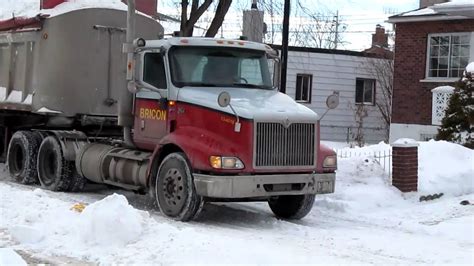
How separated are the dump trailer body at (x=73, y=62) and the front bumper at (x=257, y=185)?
14.1ft

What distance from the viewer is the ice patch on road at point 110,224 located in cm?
746

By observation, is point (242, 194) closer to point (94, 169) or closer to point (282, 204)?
point (282, 204)

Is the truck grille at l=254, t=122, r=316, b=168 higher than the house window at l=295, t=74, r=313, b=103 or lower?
lower

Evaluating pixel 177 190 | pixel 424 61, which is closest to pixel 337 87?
pixel 424 61

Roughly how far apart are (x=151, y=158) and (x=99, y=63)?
3414 millimetres

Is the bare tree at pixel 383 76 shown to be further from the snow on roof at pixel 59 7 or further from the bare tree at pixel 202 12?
the snow on roof at pixel 59 7

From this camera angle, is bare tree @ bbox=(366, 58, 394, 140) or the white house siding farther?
bare tree @ bbox=(366, 58, 394, 140)

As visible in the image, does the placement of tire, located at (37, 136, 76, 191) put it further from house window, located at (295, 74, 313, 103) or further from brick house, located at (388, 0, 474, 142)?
house window, located at (295, 74, 313, 103)

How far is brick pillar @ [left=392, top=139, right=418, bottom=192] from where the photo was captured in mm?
11750

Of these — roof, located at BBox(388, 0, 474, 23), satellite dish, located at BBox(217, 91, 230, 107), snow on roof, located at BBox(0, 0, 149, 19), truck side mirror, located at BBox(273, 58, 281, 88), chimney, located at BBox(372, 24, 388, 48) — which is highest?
chimney, located at BBox(372, 24, 388, 48)

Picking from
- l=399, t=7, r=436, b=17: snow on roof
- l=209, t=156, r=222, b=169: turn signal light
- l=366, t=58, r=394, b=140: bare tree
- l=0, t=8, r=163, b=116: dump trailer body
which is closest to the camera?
l=209, t=156, r=222, b=169: turn signal light

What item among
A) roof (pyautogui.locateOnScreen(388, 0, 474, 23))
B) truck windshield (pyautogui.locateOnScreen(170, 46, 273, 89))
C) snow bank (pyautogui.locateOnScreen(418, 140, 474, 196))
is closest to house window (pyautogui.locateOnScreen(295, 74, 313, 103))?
roof (pyautogui.locateOnScreen(388, 0, 474, 23))

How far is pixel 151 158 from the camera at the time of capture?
996 cm

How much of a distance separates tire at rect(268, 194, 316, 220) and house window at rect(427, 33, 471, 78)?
11555mm
